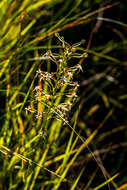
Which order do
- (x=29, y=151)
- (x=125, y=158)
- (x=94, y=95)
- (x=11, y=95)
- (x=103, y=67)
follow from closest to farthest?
(x=29, y=151)
(x=11, y=95)
(x=125, y=158)
(x=94, y=95)
(x=103, y=67)

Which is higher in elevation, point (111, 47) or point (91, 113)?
point (111, 47)

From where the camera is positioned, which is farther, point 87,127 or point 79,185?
point 87,127

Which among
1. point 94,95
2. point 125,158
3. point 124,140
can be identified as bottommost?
point 125,158

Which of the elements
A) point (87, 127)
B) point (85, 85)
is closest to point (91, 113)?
point (87, 127)

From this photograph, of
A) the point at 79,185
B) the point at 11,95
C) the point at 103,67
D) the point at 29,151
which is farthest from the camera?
the point at 103,67

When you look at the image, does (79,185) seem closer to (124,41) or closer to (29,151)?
(29,151)

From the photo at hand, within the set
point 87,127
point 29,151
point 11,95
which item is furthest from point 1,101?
point 87,127
